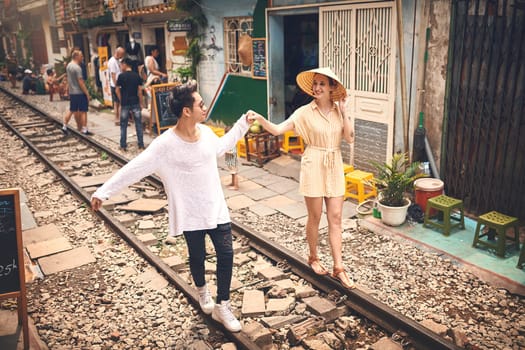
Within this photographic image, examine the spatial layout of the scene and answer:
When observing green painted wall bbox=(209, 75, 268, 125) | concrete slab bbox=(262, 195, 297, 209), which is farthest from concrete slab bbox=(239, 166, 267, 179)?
green painted wall bbox=(209, 75, 268, 125)

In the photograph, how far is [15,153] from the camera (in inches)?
500

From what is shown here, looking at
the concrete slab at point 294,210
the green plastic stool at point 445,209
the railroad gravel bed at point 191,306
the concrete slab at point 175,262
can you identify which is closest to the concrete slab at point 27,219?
the railroad gravel bed at point 191,306

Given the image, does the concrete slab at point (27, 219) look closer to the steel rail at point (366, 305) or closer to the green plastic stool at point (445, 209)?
the steel rail at point (366, 305)

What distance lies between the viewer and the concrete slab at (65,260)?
6.24 m

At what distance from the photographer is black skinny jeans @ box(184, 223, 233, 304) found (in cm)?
435

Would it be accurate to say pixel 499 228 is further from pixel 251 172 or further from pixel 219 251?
pixel 251 172

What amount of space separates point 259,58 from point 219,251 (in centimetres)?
812

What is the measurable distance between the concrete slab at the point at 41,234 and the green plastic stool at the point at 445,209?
5.35 metres

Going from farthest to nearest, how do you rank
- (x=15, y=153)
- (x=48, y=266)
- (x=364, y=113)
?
(x=15, y=153)
(x=364, y=113)
(x=48, y=266)

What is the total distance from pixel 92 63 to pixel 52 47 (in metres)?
11.3

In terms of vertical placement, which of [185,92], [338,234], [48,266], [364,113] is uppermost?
[185,92]

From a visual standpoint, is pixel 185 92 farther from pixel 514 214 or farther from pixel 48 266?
pixel 514 214

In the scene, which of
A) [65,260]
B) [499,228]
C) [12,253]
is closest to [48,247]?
[65,260]

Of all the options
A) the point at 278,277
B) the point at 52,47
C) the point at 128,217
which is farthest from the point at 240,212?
the point at 52,47
